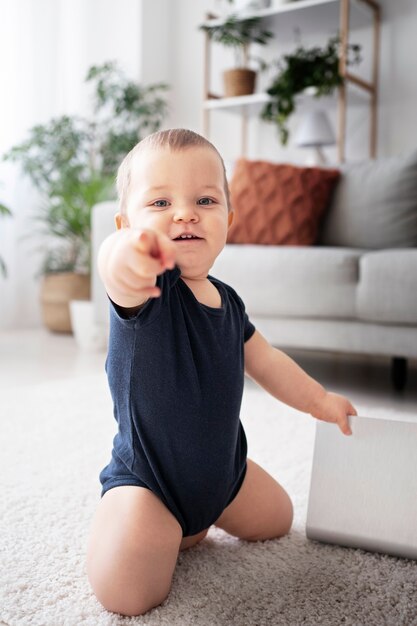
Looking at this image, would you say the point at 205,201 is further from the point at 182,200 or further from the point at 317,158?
the point at 317,158

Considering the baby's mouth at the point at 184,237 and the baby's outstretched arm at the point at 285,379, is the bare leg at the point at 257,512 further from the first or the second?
the baby's mouth at the point at 184,237

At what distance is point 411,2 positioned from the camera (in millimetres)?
3482

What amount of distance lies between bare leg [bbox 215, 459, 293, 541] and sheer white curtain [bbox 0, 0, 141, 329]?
3.07 metres

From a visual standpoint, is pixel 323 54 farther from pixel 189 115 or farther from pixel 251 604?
pixel 251 604

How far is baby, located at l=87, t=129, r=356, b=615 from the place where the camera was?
28.1 inches

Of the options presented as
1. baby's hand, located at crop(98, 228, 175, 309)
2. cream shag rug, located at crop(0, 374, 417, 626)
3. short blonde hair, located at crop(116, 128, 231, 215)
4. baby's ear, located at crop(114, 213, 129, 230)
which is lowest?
cream shag rug, located at crop(0, 374, 417, 626)

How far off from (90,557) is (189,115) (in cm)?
384

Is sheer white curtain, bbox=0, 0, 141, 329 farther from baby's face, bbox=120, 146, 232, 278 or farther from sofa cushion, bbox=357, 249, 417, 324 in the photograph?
baby's face, bbox=120, 146, 232, 278

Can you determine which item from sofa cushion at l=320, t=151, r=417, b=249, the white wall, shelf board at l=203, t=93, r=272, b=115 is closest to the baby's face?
sofa cushion at l=320, t=151, r=417, b=249

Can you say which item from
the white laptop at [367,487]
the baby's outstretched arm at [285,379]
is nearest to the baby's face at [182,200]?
the baby's outstretched arm at [285,379]

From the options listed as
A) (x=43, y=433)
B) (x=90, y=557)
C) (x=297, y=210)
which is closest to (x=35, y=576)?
(x=90, y=557)

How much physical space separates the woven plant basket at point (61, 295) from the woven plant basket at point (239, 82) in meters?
1.30

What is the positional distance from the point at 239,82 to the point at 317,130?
544mm

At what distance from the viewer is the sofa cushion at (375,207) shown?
7.64 feet
